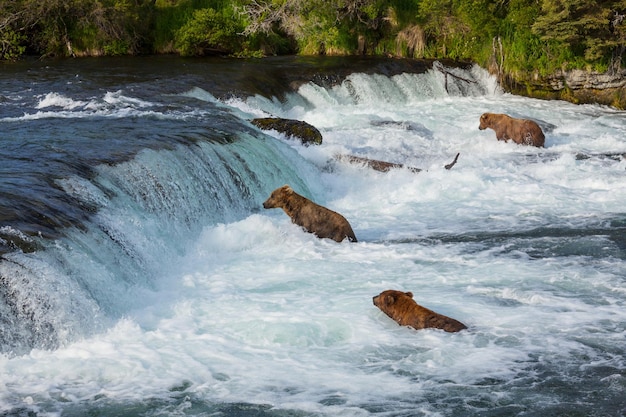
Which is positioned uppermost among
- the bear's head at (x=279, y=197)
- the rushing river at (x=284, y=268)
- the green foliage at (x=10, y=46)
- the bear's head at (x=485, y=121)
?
the green foliage at (x=10, y=46)

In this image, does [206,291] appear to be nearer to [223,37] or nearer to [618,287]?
[618,287]

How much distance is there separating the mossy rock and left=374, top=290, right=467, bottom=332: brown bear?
7.37m

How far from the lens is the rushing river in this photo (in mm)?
6488

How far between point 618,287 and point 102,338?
195 inches

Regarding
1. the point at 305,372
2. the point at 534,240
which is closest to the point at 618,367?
the point at 305,372

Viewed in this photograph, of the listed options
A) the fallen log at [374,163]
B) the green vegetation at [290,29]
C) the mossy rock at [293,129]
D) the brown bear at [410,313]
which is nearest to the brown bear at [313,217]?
the brown bear at [410,313]

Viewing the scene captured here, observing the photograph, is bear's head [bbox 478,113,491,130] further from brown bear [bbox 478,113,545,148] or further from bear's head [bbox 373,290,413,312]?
bear's head [bbox 373,290,413,312]

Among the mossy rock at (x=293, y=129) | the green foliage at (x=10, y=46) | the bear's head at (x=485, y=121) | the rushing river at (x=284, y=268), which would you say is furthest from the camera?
the green foliage at (x=10, y=46)

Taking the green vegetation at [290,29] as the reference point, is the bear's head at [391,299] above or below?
below

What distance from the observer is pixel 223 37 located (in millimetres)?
25438

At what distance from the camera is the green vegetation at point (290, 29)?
75.2 feet

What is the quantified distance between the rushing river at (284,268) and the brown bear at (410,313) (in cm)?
10

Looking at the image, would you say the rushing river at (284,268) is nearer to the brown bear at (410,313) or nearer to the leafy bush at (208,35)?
the brown bear at (410,313)

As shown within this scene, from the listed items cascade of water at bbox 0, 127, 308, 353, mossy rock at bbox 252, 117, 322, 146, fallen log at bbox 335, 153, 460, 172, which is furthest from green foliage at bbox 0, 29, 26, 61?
fallen log at bbox 335, 153, 460, 172
